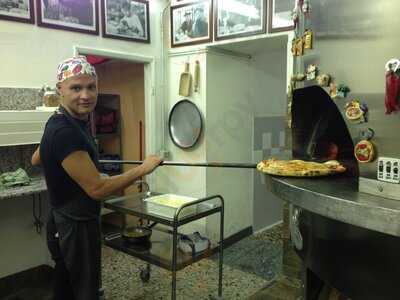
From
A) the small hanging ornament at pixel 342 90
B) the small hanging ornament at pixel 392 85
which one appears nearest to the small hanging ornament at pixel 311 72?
the small hanging ornament at pixel 342 90

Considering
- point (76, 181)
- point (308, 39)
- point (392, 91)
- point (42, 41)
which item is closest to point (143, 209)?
point (76, 181)

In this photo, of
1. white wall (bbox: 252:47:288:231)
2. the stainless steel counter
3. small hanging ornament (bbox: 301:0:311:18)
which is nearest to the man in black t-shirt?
the stainless steel counter

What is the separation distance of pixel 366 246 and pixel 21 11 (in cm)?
237

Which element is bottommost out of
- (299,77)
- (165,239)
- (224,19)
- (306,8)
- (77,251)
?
(165,239)

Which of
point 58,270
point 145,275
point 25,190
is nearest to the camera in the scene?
point 58,270

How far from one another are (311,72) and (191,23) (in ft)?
7.03

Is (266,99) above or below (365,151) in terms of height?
above

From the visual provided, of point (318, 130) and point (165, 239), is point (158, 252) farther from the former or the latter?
point (318, 130)

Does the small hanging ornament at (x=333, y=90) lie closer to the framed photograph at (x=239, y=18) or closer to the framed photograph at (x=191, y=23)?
the framed photograph at (x=239, y=18)

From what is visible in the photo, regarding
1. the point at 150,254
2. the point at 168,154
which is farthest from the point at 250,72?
the point at 150,254

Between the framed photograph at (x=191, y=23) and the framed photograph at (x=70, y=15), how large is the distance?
731 millimetres

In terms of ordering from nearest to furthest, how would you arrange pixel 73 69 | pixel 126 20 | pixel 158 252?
pixel 73 69 < pixel 158 252 < pixel 126 20

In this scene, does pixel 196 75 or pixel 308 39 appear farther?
pixel 196 75

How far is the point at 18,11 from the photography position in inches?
88.2
